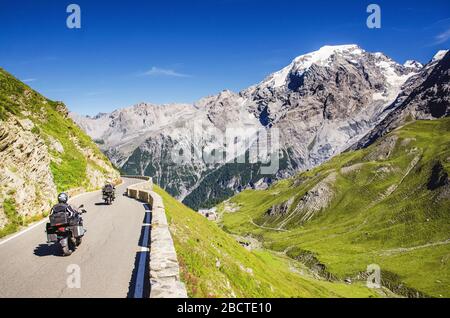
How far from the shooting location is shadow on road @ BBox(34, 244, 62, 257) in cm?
1997

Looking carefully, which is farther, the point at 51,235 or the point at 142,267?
the point at 51,235

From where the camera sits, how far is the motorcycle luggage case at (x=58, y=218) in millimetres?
19625

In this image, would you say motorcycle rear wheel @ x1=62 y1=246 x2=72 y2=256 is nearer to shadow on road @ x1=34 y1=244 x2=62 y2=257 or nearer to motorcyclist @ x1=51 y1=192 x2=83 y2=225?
shadow on road @ x1=34 y1=244 x2=62 y2=257

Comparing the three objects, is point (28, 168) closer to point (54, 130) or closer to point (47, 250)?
point (47, 250)

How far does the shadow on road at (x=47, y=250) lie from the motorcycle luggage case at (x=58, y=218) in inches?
74.2

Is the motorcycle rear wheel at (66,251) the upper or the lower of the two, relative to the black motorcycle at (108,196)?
lower

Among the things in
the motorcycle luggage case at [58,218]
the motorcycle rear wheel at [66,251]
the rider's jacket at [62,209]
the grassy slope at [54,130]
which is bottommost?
the motorcycle rear wheel at [66,251]

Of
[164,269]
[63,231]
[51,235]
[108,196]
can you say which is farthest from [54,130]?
[164,269]

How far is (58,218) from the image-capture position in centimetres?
1967

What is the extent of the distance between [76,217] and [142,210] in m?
18.8

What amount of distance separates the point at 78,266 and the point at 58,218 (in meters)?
3.53

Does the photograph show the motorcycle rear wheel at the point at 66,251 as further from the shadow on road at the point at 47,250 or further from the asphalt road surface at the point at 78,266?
the shadow on road at the point at 47,250

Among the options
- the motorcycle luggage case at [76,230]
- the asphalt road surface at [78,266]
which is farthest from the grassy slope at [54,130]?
the motorcycle luggage case at [76,230]

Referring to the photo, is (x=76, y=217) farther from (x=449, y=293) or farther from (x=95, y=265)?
(x=449, y=293)
